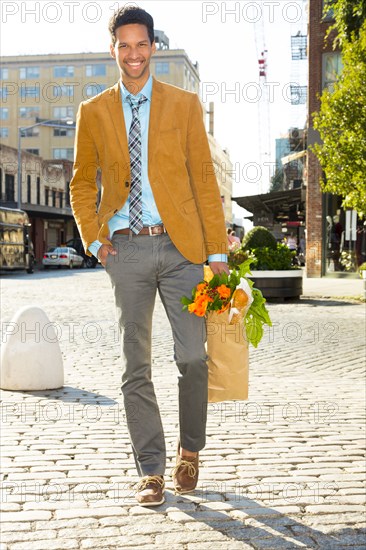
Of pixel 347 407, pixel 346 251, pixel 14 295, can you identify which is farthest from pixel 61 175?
pixel 347 407

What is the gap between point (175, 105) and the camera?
161 inches

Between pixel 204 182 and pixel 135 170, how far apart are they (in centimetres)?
36

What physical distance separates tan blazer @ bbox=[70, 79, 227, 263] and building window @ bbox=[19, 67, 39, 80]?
103m

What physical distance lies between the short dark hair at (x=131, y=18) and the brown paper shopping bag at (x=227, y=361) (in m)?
1.51

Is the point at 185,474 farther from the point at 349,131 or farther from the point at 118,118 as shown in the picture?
the point at 349,131

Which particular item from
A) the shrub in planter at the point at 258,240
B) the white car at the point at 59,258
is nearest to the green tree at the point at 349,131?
the shrub in planter at the point at 258,240

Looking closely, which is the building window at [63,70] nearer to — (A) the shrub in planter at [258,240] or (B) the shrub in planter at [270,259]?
(A) the shrub in planter at [258,240]

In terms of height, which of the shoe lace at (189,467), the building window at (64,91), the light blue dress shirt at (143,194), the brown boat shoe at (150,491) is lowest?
the brown boat shoe at (150,491)

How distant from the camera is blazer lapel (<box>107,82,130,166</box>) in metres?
4.04

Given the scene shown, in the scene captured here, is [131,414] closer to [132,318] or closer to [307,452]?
[132,318]

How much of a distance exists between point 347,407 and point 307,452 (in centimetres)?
169

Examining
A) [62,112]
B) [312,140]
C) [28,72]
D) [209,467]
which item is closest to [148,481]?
[209,467]

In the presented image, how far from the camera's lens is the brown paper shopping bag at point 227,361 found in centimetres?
416

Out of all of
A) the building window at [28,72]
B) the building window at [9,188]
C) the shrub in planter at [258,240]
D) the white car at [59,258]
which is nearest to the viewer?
the shrub in planter at [258,240]
